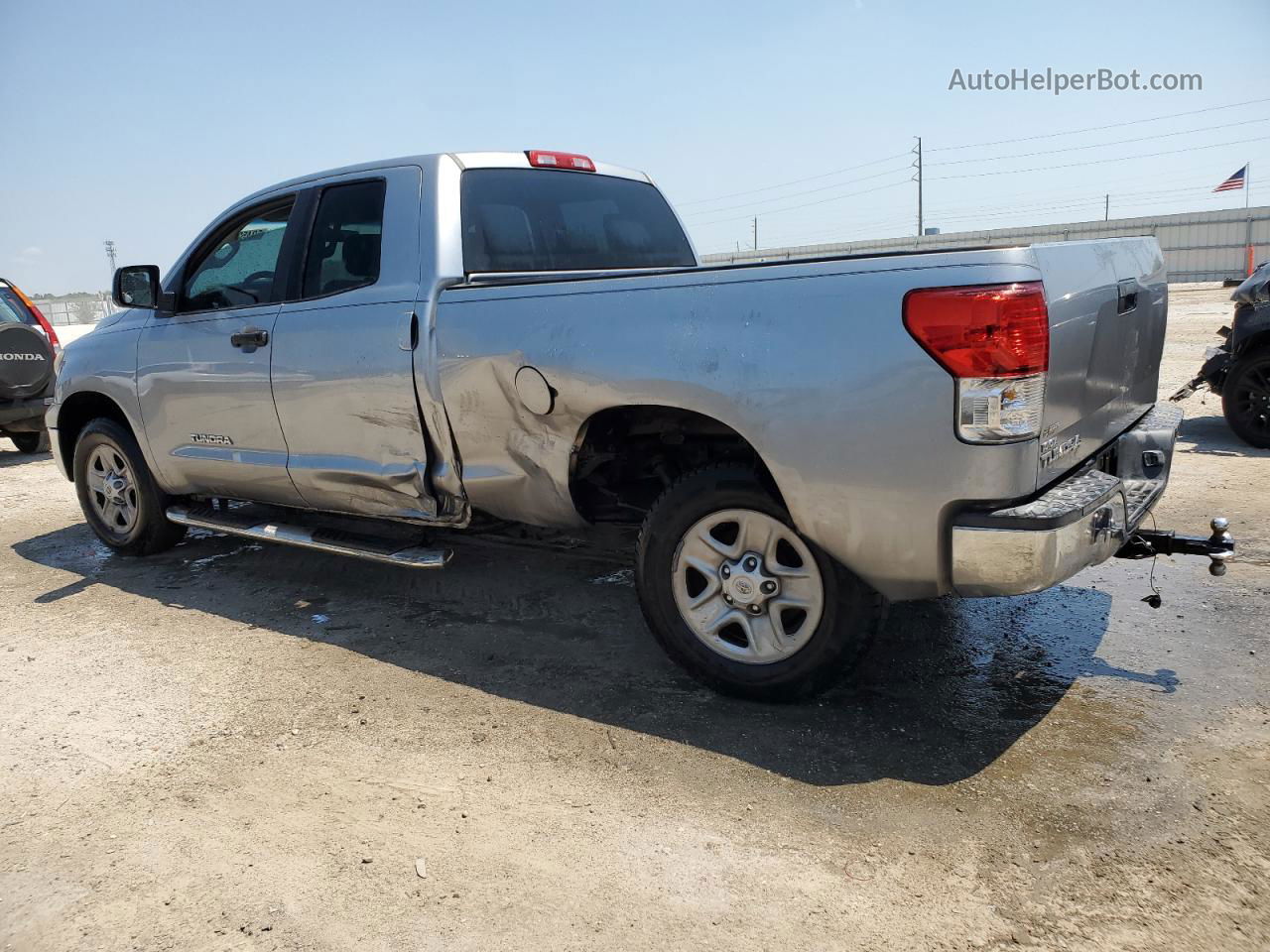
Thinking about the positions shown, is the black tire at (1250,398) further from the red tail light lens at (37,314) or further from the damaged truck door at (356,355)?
the red tail light lens at (37,314)

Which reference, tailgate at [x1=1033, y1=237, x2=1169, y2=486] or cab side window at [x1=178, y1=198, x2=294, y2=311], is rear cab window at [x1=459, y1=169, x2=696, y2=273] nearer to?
cab side window at [x1=178, y1=198, x2=294, y2=311]

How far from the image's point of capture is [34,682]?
13.0ft

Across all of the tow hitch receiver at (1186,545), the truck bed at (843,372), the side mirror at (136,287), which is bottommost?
the tow hitch receiver at (1186,545)

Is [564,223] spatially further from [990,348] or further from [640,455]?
[990,348]

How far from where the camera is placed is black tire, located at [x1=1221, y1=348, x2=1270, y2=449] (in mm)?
7297

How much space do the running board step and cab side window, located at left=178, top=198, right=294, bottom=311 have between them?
3.72 ft

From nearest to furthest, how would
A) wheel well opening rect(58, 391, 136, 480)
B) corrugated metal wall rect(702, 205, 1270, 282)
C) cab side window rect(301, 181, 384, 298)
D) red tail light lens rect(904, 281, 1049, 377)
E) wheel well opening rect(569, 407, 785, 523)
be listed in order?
red tail light lens rect(904, 281, 1049, 377) → wheel well opening rect(569, 407, 785, 523) → cab side window rect(301, 181, 384, 298) → wheel well opening rect(58, 391, 136, 480) → corrugated metal wall rect(702, 205, 1270, 282)

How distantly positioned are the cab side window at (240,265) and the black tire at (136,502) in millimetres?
986

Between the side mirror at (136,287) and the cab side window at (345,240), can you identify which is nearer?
the cab side window at (345,240)

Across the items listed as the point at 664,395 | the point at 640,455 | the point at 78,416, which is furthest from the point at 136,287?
the point at 664,395

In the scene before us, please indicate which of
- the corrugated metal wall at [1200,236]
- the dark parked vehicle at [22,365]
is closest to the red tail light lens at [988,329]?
the dark parked vehicle at [22,365]

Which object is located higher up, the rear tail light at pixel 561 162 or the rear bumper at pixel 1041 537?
the rear tail light at pixel 561 162

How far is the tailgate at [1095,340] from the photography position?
2.85 metres

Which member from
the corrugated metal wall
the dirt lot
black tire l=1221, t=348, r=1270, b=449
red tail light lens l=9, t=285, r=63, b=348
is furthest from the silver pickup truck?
the corrugated metal wall
